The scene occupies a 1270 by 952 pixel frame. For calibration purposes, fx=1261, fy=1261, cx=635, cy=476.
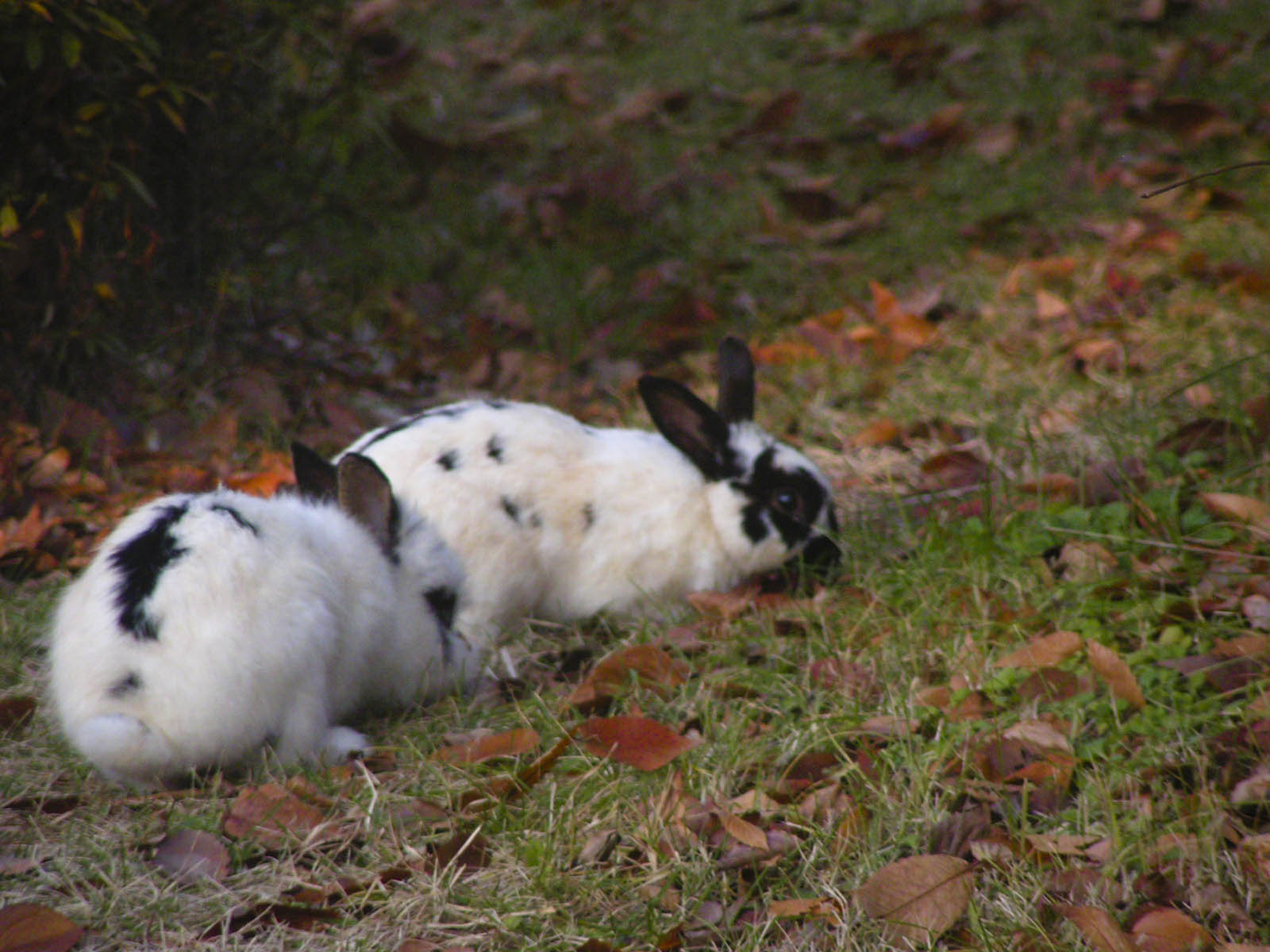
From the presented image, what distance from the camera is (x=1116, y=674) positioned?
255 cm

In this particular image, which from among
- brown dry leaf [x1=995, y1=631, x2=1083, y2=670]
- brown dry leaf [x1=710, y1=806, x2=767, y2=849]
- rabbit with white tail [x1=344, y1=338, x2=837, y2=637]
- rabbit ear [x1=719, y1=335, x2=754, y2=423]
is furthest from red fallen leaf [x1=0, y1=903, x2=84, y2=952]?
rabbit ear [x1=719, y1=335, x2=754, y2=423]

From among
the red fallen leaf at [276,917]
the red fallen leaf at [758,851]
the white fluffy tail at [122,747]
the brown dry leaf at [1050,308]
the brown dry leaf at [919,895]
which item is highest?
the white fluffy tail at [122,747]

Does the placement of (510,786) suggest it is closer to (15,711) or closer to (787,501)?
(15,711)

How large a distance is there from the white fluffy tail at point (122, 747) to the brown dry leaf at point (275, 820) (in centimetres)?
19

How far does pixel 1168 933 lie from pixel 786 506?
67.9 inches

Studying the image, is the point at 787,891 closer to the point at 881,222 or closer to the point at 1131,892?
the point at 1131,892

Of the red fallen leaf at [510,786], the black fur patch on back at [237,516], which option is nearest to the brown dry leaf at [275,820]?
the red fallen leaf at [510,786]

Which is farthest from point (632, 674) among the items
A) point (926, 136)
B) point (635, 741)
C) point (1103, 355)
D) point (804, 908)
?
point (926, 136)

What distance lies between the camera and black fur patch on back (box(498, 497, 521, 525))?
3.40 metres

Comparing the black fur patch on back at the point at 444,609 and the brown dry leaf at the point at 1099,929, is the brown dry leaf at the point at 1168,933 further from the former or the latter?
the black fur patch on back at the point at 444,609

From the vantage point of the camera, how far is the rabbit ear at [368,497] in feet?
10.1

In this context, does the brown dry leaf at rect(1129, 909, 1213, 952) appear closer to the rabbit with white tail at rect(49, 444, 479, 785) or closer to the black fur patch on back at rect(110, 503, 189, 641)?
the rabbit with white tail at rect(49, 444, 479, 785)

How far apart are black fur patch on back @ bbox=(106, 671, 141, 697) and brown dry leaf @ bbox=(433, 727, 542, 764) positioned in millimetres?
624

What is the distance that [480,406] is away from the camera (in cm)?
360
